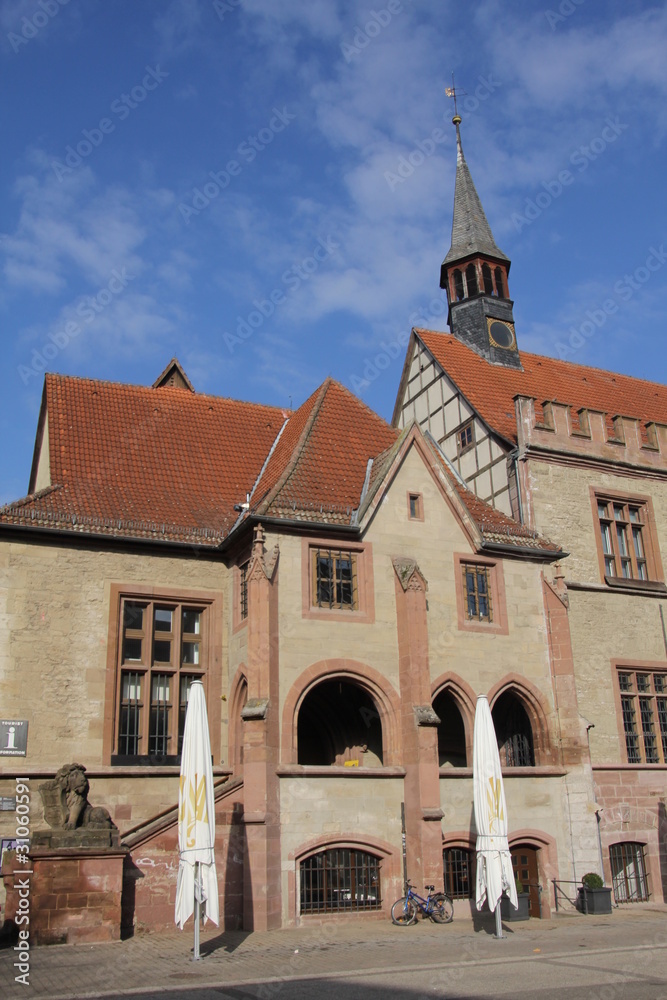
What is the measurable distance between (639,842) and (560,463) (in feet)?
29.1

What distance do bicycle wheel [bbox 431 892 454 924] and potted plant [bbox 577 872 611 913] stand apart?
132 inches

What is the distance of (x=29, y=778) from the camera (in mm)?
16172

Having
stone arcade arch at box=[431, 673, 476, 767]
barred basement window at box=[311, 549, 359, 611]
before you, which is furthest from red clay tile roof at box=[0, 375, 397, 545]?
stone arcade arch at box=[431, 673, 476, 767]

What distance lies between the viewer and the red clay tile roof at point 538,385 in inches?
1009

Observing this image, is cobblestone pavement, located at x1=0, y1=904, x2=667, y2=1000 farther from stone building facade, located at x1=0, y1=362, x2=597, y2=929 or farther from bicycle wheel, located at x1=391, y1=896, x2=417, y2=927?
stone building facade, located at x1=0, y1=362, x2=597, y2=929

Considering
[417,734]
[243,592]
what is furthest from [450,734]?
[243,592]

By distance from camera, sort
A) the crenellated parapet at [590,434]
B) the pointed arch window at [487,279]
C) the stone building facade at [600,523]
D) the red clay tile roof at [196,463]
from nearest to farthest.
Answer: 1. the red clay tile roof at [196,463]
2. the stone building facade at [600,523]
3. the crenellated parapet at [590,434]
4. the pointed arch window at [487,279]

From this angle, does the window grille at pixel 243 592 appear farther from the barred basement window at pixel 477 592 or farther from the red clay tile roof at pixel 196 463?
the barred basement window at pixel 477 592

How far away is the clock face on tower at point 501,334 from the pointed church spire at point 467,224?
2882 mm

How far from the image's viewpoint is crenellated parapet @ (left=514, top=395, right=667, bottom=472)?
2258cm

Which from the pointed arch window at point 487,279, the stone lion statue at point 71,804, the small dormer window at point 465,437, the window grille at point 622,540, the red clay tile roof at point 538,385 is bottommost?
the stone lion statue at point 71,804

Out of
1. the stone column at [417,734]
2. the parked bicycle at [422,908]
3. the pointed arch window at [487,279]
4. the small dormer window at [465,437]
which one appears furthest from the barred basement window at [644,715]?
the pointed arch window at [487,279]

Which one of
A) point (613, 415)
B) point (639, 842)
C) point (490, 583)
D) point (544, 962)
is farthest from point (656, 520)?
point (544, 962)

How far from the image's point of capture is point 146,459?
21516mm
